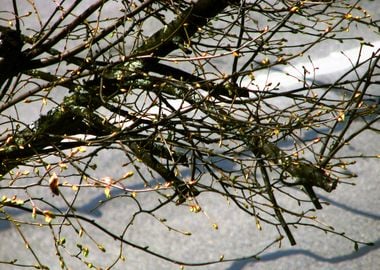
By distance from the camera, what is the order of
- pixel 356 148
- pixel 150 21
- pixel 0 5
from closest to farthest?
pixel 356 148
pixel 150 21
pixel 0 5

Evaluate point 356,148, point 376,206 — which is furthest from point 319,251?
point 356,148

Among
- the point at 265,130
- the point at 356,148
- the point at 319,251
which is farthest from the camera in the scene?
the point at 356,148

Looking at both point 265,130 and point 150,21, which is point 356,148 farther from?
point 265,130

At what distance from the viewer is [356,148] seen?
255 inches

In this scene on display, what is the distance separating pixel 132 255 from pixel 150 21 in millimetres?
3423

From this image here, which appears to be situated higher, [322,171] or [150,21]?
[150,21]

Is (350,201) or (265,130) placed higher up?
(350,201)

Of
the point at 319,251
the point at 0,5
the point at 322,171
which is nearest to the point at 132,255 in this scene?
the point at 319,251

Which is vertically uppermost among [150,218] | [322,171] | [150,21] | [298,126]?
[150,21]

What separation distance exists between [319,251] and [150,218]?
1559mm

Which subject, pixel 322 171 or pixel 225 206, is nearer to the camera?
pixel 322 171

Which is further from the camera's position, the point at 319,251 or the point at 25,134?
the point at 319,251

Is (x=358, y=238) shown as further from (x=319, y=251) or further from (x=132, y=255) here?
(x=132, y=255)

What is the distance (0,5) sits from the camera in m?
8.80
